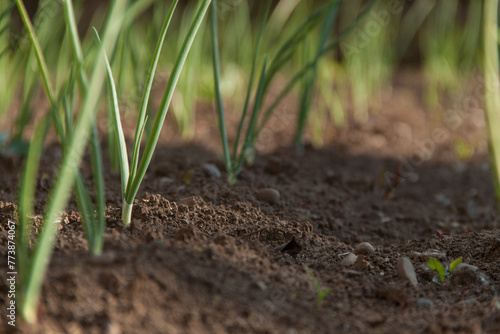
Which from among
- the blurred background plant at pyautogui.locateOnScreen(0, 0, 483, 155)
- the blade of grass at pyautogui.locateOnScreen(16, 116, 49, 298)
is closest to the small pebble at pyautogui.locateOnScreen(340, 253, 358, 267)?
the blade of grass at pyautogui.locateOnScreen(16, 116, 49, 298)

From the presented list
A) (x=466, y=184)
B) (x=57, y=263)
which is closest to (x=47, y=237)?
(x=57, y=263)

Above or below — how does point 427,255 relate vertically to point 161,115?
below

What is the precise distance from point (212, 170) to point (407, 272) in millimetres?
631

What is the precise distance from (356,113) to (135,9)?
170 cm

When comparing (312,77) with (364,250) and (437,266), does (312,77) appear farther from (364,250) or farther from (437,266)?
(437,266)

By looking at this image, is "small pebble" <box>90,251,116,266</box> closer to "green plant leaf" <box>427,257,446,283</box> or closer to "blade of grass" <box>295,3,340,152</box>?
"green plant leaf" <box>427,257,446,283</box>

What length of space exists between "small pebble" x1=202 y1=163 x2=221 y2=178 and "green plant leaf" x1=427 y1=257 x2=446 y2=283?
0.62 metres

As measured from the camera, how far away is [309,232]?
102cm

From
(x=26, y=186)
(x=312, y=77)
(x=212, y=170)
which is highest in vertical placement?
(x=312, y=77)

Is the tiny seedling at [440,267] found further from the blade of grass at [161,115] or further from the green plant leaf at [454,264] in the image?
the blade of grass at [161,115]

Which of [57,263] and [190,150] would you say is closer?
[57,263]

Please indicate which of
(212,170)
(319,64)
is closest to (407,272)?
(212,170)

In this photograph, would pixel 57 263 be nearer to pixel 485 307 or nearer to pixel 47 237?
pixel 47 237

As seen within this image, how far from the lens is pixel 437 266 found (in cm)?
83
